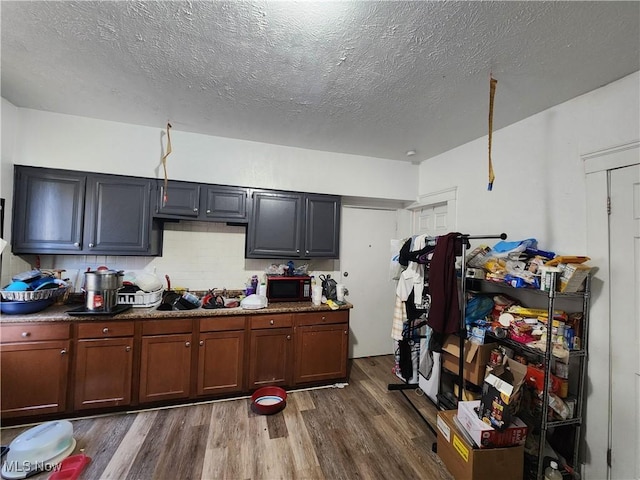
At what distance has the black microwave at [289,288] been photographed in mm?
2691

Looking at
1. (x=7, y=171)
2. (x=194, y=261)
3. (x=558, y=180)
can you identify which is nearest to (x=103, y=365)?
(x=194, y=261)

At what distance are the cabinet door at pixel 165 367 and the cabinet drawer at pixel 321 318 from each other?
103cm

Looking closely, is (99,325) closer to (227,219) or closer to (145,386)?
(145,386)

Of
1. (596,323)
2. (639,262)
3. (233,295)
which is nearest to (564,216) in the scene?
(639,262)

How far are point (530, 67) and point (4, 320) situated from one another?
3.99m

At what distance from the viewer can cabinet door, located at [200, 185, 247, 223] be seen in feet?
8.70

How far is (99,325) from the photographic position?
206 cm

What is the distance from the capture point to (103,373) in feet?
6.83

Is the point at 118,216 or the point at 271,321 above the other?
the point at 118,216

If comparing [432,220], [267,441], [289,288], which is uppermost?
[432,220]

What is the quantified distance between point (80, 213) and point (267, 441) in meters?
2.57

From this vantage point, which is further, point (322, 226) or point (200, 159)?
point (322, 226)

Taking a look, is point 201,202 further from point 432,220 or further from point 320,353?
point 432,220

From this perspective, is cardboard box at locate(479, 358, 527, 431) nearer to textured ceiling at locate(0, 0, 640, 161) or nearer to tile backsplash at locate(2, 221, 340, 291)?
textured ceiling at locate(0, 0, 640, 161)
